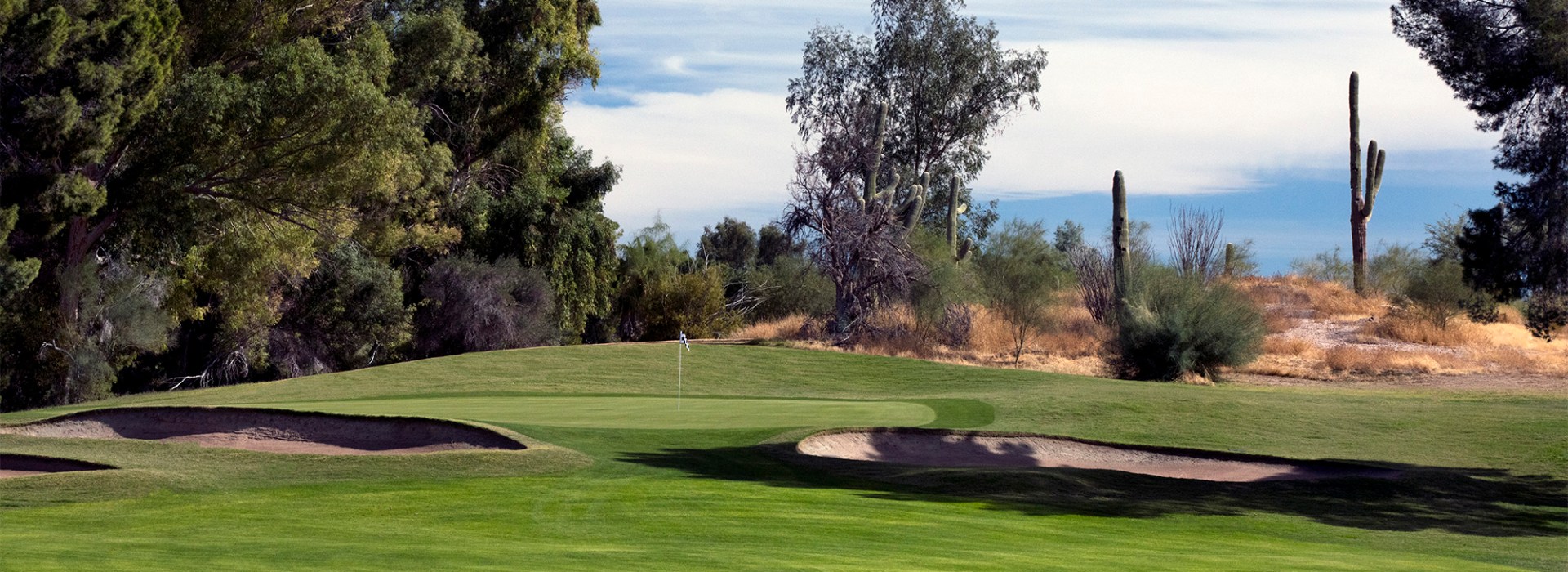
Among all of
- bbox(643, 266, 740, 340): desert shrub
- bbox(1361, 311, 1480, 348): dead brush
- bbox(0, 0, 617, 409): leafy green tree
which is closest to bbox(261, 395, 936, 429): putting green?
bbox(0, 0, 617, 409): leafy green tree

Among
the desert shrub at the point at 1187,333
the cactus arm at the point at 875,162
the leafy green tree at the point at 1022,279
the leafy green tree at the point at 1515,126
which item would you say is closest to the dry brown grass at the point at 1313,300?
the leafy green tree at the point at 1022,279

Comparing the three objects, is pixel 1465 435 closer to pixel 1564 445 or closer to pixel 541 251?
pixel 1564 445

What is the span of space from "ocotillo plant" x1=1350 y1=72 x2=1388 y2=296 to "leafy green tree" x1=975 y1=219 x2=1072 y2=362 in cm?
924

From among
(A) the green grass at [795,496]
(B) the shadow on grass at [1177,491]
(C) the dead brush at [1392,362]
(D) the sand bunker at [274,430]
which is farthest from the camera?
(C) the dead brush at [1392,362]

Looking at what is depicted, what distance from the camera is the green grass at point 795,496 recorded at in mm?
8945

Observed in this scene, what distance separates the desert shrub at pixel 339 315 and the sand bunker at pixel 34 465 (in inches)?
943

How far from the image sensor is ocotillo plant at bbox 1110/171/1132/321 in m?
30.6

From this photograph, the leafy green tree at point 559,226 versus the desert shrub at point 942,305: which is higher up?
the leafy green tree at point 559,226

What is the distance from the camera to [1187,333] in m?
26.8

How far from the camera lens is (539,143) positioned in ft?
132

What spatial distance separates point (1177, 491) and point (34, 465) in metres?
12.1

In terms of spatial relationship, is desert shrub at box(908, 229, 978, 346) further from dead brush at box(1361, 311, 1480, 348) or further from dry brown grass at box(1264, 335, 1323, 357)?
dead brush at box(1361, 311, 1480, 348)

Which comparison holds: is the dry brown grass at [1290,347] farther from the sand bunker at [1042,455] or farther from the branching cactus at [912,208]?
the sand bunker at [1042,455]

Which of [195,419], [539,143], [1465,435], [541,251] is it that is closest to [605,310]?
[541,251]
